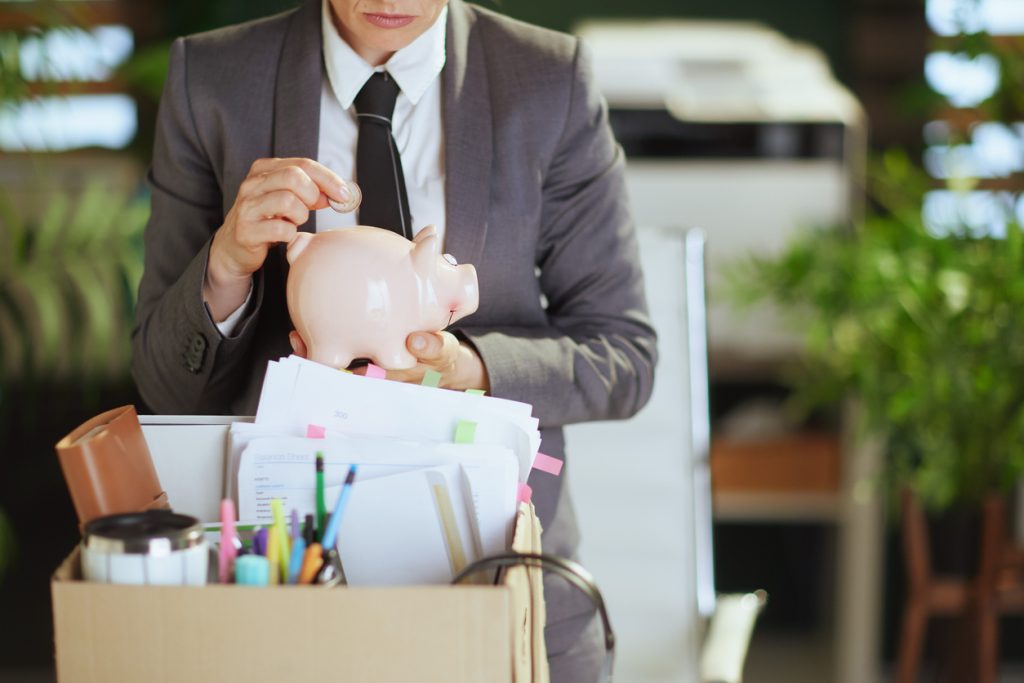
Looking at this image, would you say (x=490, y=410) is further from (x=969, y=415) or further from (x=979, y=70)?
(x=979, y=70)

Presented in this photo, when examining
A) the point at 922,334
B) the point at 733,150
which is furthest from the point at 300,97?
the point at 733,150

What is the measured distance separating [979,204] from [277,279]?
5.59ft

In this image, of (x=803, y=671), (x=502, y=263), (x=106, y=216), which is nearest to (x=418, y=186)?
(x=502, y=263)

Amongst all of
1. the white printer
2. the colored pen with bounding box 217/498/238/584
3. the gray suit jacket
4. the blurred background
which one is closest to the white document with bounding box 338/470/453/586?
the colored pen with bounding box 217/498/238/584

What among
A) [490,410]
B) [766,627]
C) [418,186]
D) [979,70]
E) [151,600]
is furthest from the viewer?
[766,627]

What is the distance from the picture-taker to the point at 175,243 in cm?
108

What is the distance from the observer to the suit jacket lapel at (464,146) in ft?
3.40

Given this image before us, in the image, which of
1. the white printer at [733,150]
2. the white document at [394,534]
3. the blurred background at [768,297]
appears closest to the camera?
the white document at [394,534]

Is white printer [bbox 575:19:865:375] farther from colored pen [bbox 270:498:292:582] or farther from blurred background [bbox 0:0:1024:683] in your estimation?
colored pen [bbox 270:498:292:582]

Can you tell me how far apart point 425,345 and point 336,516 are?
0.50 ft

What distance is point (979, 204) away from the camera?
7.59 feet

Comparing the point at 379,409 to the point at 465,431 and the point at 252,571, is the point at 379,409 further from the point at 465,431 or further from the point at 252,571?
the point at 252,571

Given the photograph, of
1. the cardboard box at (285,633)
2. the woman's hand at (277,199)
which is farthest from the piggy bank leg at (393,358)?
the cardboard box at (285,633)

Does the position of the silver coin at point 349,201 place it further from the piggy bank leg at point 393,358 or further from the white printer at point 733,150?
the white printer at point 733,150
